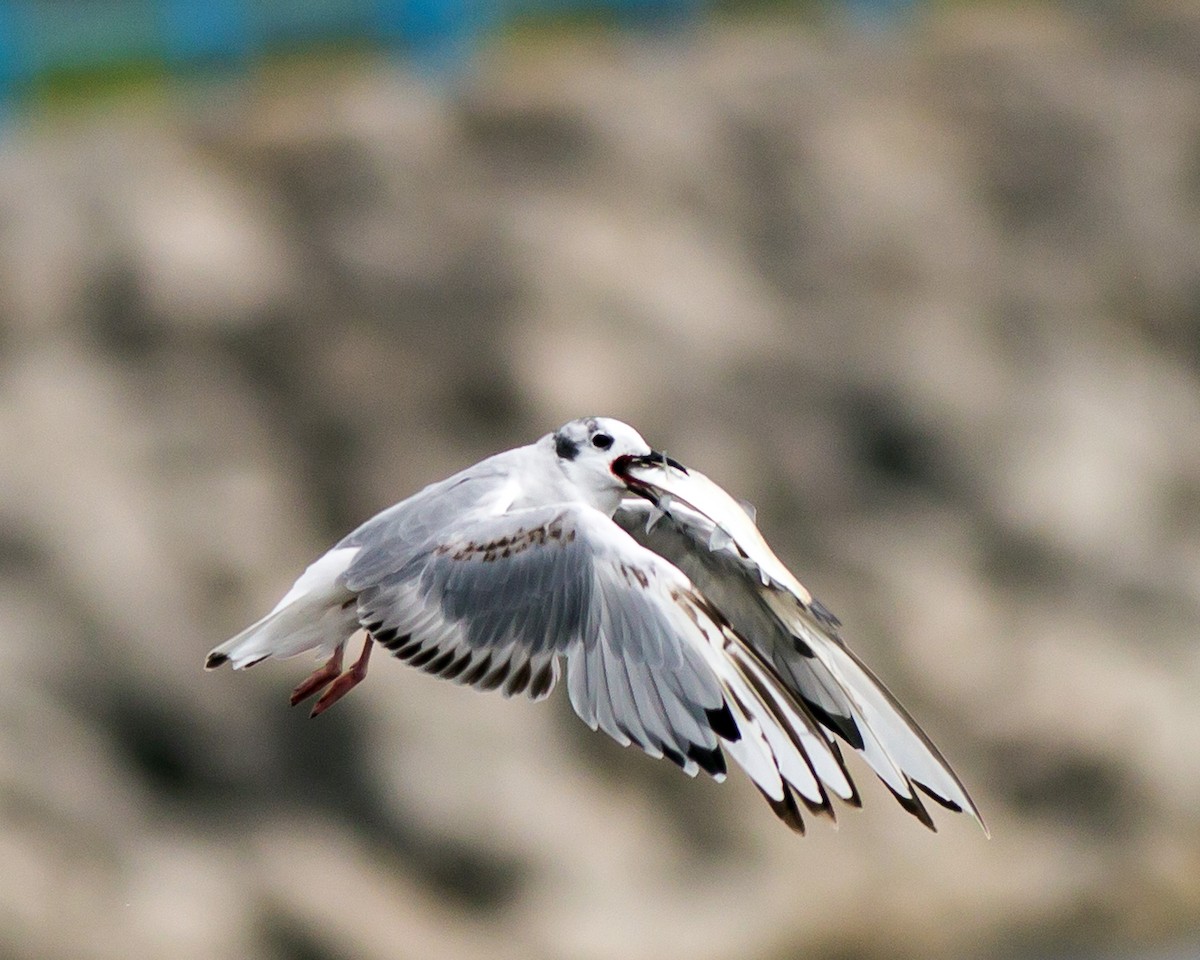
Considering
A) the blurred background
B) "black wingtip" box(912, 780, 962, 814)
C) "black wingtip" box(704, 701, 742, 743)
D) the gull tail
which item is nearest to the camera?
"black wingtip" box(704, 701, 742, 743)

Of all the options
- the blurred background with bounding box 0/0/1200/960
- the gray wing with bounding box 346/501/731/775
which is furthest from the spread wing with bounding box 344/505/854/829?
the blurred background with bounding box 0/0/1200/960

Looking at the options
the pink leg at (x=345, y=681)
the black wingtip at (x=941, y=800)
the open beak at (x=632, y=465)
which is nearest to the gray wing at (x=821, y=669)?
the black wingtip at (x=941, y=800)

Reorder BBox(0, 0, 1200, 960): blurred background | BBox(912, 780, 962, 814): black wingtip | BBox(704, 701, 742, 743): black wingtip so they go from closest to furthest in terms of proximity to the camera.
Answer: BBox(704, 701, 742, 743): black wingtip, BBox(912, 780, 962, 814): black wingtip, BBox(0, 0, 1200, 960): blurred background

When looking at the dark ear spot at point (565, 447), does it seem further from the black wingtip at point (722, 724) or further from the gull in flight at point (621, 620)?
the black wingtip at point (722, 724)

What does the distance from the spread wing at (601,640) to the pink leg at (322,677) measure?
0.16m

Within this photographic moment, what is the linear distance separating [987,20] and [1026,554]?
266 cm

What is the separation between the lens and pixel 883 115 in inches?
347

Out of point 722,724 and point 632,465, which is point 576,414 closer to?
point 632,465

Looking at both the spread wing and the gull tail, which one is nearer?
the spread wing

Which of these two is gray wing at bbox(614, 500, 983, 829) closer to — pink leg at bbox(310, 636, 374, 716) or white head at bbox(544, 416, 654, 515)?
white head at bbox(544, 416, 654, 515)

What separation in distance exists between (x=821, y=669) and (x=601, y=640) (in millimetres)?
319

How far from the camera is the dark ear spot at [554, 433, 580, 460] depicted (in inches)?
100

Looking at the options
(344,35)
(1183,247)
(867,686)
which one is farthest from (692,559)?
(1183,247)

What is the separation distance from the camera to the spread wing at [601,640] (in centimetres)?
236
